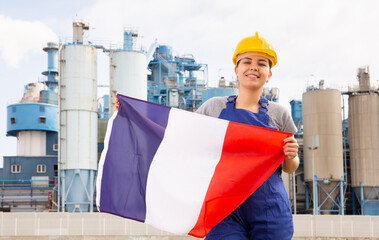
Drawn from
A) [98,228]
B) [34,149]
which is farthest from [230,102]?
[34,149]

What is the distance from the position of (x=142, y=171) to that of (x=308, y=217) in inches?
943

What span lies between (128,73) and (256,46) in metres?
39.9

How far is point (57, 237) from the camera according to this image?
26062 mm

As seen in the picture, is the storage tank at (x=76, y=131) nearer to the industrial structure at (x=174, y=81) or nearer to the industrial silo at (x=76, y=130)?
the industrial silo at (x=76, y=130)

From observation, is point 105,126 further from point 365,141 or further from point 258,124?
point 258,124

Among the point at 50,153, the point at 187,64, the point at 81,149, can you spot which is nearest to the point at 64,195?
the point at 81,149

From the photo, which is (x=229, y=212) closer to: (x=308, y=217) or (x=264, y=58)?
(x=264, y=58)

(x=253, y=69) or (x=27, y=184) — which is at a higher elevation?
(x=253, y=69)

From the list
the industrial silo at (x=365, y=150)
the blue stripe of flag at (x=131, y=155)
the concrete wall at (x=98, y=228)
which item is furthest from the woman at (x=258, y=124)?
the industrial silo at (x=365, y=150)

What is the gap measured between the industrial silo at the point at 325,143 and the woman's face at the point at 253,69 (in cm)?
4221

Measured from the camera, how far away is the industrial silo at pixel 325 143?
4575 cm

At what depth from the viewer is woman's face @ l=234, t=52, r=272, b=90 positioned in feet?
14.4

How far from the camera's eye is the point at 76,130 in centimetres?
4200

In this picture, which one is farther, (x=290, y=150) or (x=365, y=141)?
(x=365, y=141)
